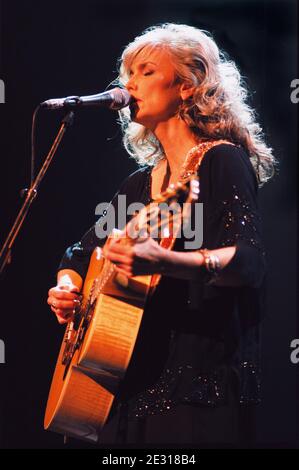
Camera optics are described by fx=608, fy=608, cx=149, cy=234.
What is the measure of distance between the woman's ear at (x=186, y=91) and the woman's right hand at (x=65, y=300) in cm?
85

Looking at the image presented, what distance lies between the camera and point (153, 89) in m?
2.29

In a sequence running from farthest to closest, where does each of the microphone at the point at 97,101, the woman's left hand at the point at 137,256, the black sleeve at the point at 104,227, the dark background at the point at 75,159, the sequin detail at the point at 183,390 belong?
the dark background at the point at 75,159, the black sleeve at the point at 104,227, the microphone at the point at 97,101, the sequin detail at the point at 183,390, the woman's left hand at the point at 137,256

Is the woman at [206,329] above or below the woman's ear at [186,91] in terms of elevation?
below

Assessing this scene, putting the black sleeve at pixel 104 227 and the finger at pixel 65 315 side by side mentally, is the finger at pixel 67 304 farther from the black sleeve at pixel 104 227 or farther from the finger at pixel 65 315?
the black sleeve at pixel 104 227

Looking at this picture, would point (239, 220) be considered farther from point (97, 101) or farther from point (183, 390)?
point (97, 101)

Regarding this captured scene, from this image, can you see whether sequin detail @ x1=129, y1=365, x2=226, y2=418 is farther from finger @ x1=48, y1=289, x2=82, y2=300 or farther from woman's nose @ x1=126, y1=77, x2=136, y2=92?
woman's nose @ x1=126, y1=77, x2=136, y2=92

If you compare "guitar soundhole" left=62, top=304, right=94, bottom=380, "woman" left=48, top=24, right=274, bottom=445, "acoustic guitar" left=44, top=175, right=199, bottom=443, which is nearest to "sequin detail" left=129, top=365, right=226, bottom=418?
"woman" left=48, top=24, right=274, bottom=445

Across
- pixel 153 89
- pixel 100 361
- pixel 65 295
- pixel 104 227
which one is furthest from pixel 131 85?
pixel 100 361

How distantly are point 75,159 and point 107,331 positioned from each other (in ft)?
5.35

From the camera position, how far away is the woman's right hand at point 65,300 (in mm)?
2306

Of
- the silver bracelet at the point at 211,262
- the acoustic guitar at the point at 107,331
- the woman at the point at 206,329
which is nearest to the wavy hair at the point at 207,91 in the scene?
the woman at the point at 206,329

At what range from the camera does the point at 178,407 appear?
188 centimetres
